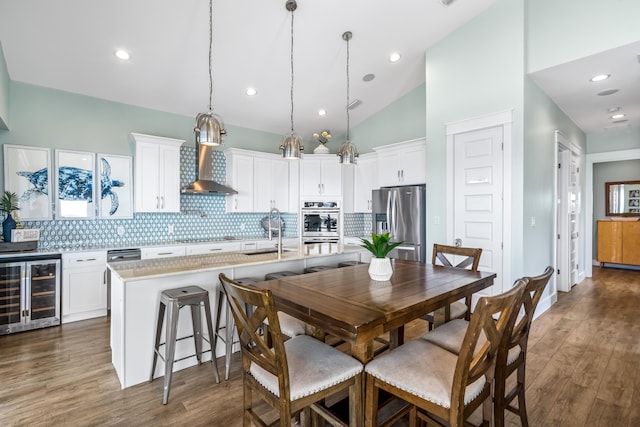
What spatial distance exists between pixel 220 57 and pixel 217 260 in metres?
2.58

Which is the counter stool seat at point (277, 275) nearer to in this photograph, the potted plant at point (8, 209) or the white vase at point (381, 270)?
the white vase at point (381, 270)

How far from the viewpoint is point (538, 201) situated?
3.95 m

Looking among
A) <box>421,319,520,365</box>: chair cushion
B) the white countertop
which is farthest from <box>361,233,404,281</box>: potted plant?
the white countertop

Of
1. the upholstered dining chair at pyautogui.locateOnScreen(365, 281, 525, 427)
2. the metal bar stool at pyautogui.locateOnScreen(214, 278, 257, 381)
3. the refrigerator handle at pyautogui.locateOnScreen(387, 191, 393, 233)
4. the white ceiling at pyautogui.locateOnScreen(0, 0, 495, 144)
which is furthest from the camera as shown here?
the refrigerator handle at pyautogui.locateOnScreen(387, 191, 393, 233)

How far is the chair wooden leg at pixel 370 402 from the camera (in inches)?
62.4

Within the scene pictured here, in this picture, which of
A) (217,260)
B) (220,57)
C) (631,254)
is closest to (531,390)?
(217,260)

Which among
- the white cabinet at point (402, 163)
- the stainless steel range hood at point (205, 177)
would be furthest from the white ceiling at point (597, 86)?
the stainless steel range hood at point (205, 177)

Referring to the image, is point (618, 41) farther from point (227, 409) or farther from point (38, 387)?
point (38, 387)

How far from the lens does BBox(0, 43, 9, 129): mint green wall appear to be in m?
3.38

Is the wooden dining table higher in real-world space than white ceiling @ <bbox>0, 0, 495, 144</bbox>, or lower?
lower

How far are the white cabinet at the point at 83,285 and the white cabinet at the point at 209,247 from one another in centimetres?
107

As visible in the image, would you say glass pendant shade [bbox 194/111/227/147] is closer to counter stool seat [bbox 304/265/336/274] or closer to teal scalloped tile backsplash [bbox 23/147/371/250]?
counter stool seat [bbox 304/265/336/274]

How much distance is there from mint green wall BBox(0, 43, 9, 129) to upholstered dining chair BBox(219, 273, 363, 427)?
3.82 m

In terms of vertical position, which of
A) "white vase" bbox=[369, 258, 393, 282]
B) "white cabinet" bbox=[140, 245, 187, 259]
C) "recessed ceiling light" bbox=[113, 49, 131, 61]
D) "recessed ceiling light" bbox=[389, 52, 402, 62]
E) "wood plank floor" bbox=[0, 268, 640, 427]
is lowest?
"wood plank floor" bbox=[0, 268, 640, 427]
